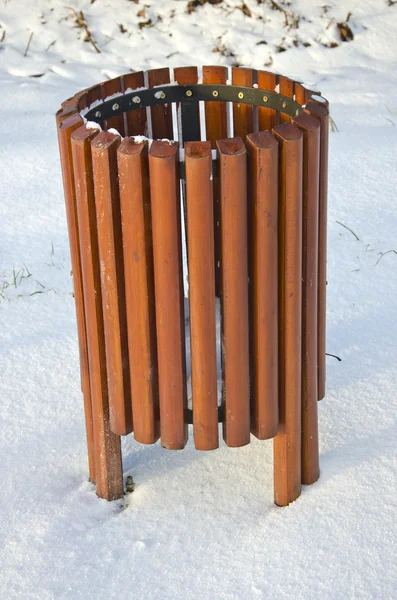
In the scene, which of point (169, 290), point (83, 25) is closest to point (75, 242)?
point (169, 290)

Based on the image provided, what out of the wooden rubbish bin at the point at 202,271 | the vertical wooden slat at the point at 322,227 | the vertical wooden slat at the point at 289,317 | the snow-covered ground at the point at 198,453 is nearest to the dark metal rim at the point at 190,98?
the wooden rubbish bin at the point at 202,271

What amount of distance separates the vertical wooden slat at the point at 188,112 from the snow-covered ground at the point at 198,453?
3.33 feet

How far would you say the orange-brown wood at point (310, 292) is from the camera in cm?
231

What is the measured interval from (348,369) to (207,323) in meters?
1.17

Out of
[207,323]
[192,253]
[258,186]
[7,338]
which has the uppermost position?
[258,186]

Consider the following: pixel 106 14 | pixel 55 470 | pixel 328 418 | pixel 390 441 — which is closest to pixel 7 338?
pixel 55 470

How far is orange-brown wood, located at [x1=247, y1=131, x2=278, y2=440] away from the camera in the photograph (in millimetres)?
2193

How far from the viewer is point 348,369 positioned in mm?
3344

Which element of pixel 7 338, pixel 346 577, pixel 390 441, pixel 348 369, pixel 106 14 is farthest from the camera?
pixel 106 14

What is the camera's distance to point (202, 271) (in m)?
2.26

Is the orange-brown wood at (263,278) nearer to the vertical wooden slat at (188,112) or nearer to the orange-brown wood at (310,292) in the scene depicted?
the orange-brown wood at (310,292)

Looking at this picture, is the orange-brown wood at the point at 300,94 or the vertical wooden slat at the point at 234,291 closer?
the vertical wooden slat at the point at 234,291

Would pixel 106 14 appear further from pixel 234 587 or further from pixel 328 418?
pixel 234 587

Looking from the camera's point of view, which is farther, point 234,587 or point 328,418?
point 328,418
